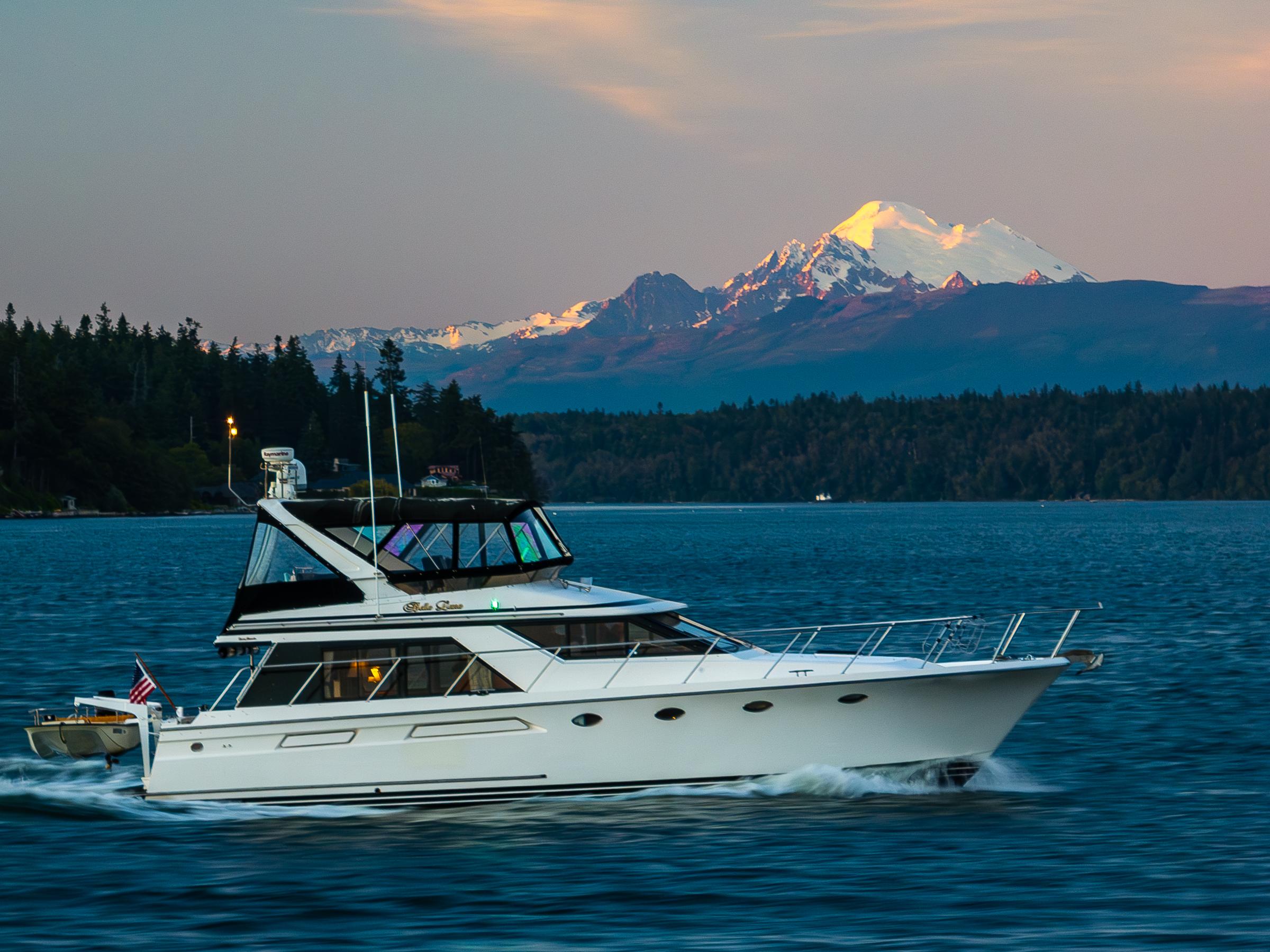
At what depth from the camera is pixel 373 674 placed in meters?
16.5

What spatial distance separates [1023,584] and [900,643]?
28259mm

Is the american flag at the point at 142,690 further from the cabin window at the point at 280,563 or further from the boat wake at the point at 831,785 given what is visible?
the boat wake at the point at 831,785

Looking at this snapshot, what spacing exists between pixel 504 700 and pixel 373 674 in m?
1.52

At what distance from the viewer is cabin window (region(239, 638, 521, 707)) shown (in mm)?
16406

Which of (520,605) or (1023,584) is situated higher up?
(520,605)

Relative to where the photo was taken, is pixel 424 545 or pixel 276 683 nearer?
pixel 276 683

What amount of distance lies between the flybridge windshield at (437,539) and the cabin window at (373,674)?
Answer: 1.00 metres

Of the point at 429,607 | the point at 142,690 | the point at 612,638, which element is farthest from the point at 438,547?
A: the point at 142,690

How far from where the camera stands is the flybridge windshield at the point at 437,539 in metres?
17.4

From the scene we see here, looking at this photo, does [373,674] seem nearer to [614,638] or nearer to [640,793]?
[614,638]

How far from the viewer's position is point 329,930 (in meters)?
12.5

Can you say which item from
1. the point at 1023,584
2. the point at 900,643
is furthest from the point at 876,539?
the point at 900,643

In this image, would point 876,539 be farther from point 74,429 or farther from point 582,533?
point 74,429

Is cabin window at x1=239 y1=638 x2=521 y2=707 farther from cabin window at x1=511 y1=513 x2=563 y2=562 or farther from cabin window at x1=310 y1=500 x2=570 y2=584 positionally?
cabin window at x1=511 y1=513 x2=563 y2=562
